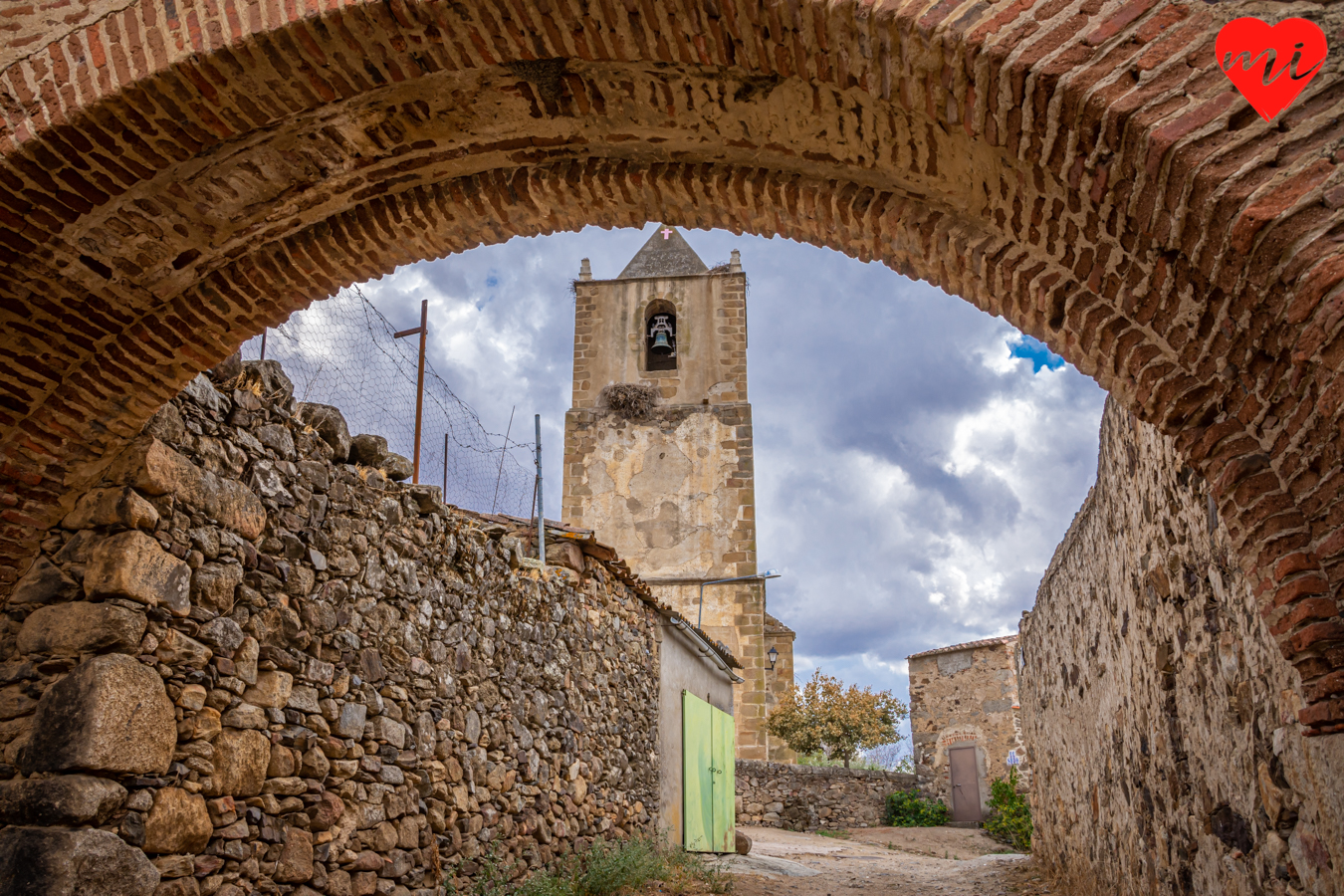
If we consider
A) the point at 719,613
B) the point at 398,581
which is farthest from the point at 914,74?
the point at 719,613

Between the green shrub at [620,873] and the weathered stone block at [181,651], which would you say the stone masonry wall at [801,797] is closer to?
the green shrub at [620,873]

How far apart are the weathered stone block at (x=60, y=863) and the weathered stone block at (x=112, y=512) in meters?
1.10

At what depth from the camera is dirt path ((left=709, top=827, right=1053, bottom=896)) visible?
8844 mm

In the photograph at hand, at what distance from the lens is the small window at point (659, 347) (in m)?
17.2

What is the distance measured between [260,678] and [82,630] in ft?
2.62

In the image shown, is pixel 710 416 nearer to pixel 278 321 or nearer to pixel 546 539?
pixel 546 539

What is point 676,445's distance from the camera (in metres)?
16.5

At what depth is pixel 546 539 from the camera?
7.60 m

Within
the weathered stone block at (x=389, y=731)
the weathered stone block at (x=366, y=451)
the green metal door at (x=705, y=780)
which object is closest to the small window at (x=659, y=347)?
the green metal door at (x=705, y=780)

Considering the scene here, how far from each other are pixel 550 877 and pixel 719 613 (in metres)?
9.40

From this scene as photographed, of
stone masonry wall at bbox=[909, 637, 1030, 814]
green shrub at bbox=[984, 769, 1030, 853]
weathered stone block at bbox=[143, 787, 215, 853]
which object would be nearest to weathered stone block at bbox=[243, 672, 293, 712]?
weathered stone block at bbox=[143, 787, 215, 853]

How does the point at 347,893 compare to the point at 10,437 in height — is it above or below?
below

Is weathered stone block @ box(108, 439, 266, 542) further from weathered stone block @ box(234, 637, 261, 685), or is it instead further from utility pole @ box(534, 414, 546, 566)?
utility pole @ box(534, 414, 546, 566)

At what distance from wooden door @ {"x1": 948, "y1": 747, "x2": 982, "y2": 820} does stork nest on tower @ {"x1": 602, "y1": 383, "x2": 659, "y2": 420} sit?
10.8m
